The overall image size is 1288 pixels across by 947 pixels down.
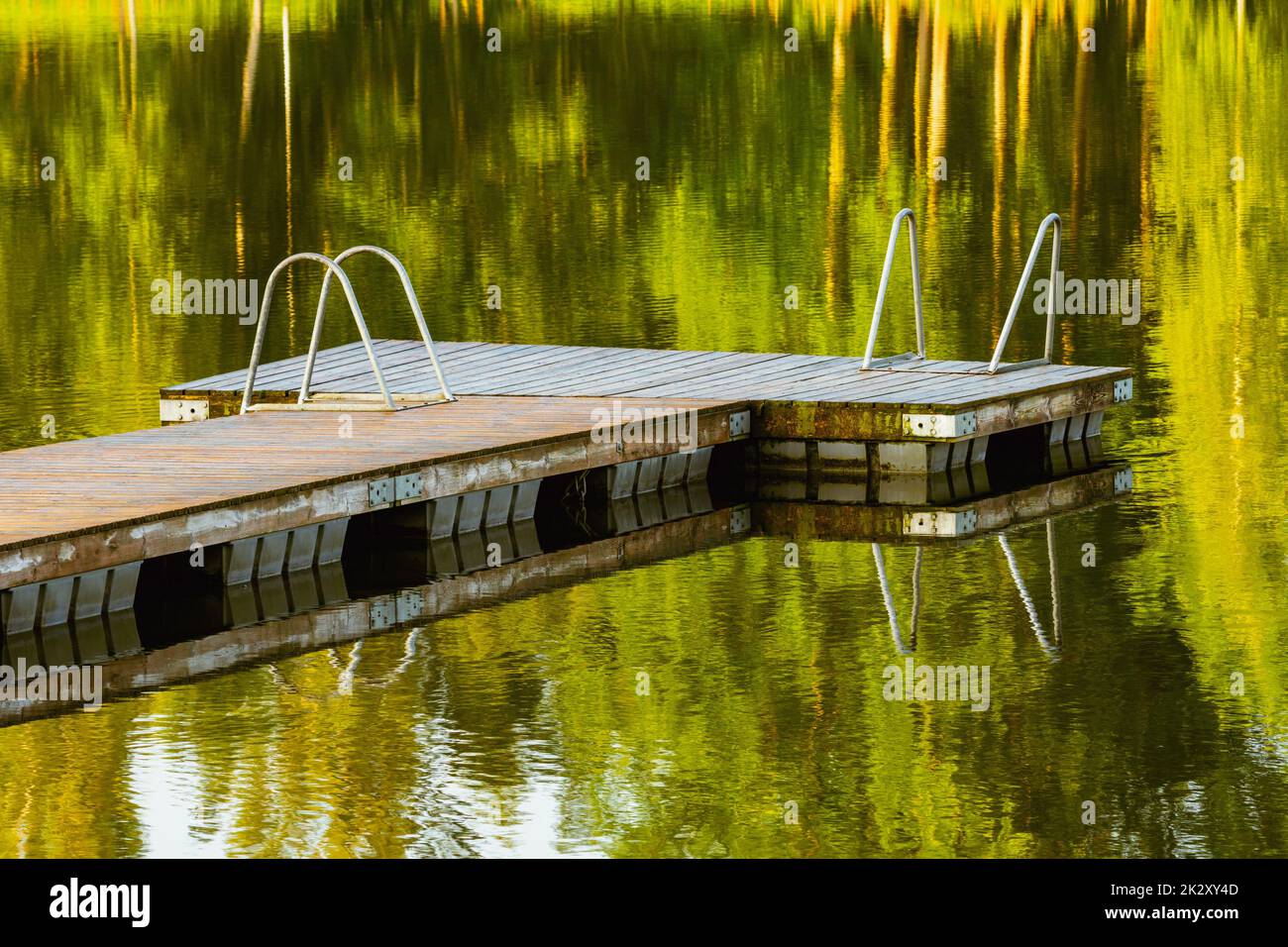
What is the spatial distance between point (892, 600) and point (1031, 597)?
67 centimetres

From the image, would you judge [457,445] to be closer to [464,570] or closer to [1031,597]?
[464,570]

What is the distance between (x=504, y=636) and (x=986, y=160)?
2386 cm

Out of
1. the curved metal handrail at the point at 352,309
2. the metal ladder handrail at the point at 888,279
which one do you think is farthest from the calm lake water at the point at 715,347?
the curved metal handrail at the point at 352,309

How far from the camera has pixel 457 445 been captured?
47.3 ft

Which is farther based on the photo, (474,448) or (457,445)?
(457,445)

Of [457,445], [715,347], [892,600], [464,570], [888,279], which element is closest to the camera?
[892,600]

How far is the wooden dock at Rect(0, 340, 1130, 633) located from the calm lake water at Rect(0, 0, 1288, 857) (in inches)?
23.5

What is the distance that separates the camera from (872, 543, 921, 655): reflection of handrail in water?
12.2 metres

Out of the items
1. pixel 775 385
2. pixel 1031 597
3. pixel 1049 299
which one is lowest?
pixel 1031 597

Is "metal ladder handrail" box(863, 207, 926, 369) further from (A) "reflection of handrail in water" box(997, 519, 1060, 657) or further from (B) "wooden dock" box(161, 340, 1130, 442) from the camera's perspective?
(A) "reflection of handrail in water" box(997, 519, 1060, 657)

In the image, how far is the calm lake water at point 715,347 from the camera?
9.94 meters

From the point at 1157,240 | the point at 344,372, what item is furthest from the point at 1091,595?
the point at 1157,240

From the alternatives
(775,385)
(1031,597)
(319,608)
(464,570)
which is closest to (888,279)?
(775,385)
